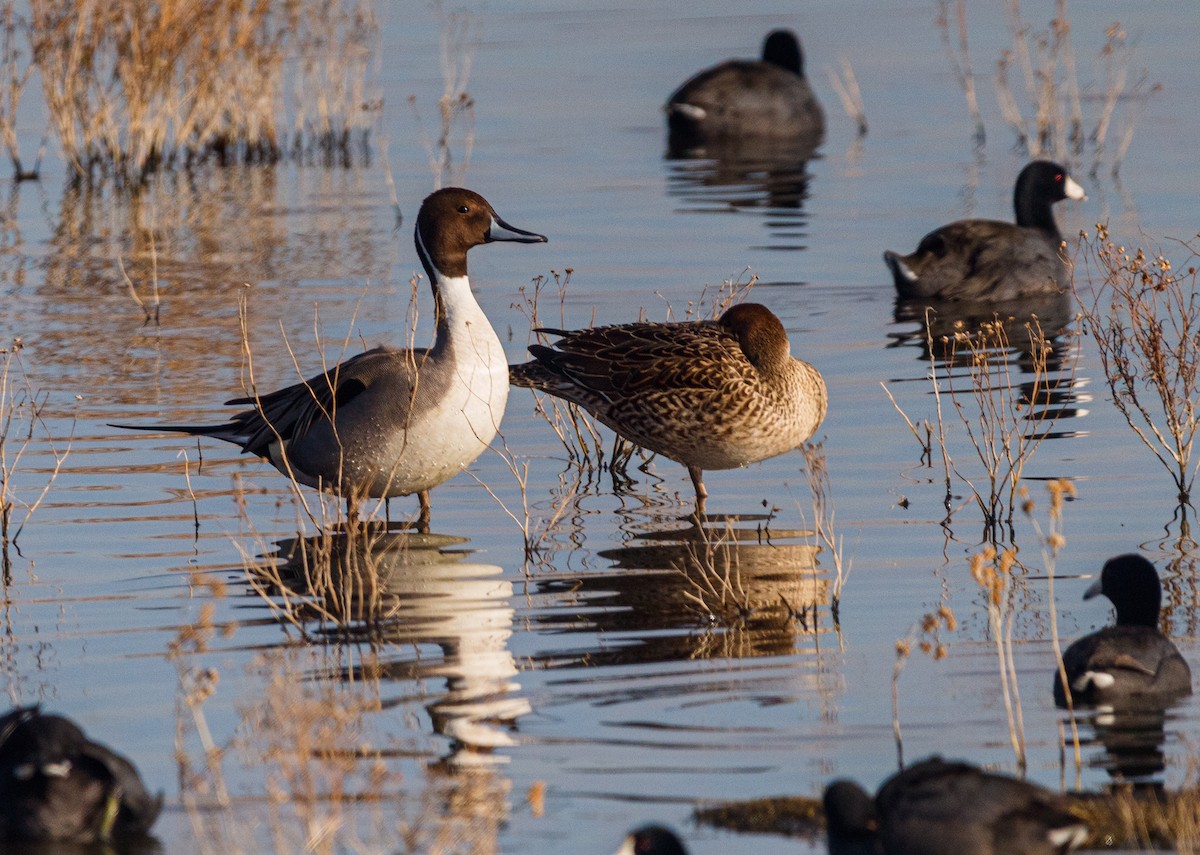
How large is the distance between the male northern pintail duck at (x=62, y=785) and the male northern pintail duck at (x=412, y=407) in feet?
10.5

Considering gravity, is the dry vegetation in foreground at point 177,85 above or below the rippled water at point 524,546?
above

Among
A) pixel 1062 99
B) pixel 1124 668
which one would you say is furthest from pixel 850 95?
pixel 1124 668

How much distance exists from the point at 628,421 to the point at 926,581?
6.74 ft

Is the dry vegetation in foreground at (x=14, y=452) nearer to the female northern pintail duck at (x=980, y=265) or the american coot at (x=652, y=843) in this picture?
the american coot at (x=652, y=843)

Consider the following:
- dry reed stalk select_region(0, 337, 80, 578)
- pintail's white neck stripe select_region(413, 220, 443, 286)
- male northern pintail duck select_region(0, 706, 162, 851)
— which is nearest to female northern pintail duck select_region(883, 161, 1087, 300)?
pintail's white neck stripe select_region(413, 220, 443, 286)

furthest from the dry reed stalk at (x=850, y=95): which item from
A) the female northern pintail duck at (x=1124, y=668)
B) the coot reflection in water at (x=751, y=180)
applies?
the female northern pintail duck at (x=1124, y=668)

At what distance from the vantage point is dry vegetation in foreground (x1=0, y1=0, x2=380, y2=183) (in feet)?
64.5

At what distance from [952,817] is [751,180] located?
15.8 m

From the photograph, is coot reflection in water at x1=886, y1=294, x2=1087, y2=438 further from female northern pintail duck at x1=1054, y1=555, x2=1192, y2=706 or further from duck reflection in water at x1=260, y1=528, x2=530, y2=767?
female northern pintail duck at x1=1054, y1=555, x2=1192, y2=706

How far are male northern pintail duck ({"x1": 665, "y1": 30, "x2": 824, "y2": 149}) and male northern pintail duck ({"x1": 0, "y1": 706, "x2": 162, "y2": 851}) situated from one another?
693 inches

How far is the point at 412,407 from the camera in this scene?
30.2 feet

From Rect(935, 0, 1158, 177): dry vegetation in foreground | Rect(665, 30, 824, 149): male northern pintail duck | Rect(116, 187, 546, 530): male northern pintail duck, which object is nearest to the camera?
Rect(116, 187, 546, 530): male northern pintail duck

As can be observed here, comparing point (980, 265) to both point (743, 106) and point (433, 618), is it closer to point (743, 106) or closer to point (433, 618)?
point (433, 618)

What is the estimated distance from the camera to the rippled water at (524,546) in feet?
20.9
